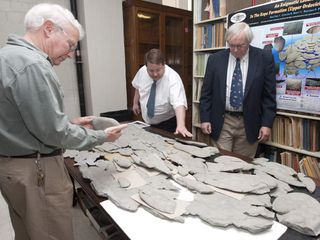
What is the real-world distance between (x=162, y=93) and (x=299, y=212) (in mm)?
1371

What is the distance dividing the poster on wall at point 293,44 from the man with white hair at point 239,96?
0.20 meters

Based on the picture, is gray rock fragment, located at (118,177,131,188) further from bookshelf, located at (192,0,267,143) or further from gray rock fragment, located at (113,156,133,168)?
bookshelf, located at (192,0,267,143)

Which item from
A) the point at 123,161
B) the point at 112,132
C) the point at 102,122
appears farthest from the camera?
the point at 102,122

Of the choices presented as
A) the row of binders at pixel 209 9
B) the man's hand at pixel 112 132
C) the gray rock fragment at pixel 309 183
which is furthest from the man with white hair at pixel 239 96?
the man's hand at pixel 112 132

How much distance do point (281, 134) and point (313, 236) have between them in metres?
1.62

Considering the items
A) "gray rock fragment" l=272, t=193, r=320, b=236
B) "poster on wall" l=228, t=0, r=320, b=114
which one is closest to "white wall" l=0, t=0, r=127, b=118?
"poster on wall" l=228, t=0, r=320, b=114

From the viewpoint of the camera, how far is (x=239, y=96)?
1.89 m

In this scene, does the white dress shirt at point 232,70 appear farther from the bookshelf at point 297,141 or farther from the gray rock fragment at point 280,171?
the gray rock fragment at point 280,171

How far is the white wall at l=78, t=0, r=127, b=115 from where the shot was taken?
2973 mm

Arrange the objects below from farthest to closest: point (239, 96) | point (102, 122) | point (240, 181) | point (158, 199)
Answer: point (239, 96), point (102, 122), point (240, 181), point (158, 199)

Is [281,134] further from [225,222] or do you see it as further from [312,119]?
[225,222]

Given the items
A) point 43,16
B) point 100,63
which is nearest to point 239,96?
point 43,16

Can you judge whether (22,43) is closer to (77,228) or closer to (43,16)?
(43,16)

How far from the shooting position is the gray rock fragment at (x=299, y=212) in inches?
29.2
